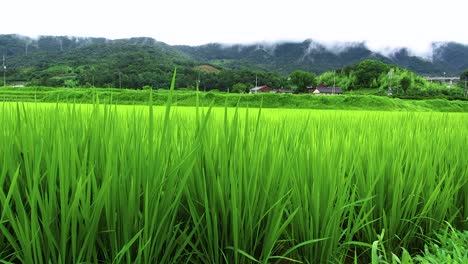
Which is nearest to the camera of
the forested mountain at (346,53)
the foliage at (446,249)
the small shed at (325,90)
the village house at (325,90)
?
the foliage at (446,249)

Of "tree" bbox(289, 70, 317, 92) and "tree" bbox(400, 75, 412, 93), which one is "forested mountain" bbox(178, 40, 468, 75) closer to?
"tree" bbox(289, 70, 317, 92)

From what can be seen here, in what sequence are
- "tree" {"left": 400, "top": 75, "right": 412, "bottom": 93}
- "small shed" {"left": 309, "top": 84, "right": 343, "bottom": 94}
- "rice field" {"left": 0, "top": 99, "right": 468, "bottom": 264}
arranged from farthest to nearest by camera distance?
"small shed" {"left": 309, "top": 84, "right": 343, "bottom": 94}
"tree" {"left": 400, "top": 75, "right": 412, "bottom": 93}
"rice field" {"left": 0, "top": 99, "right": 468, "bottom": 264}

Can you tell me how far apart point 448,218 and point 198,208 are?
114 cm

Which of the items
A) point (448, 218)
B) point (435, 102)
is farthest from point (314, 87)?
point (448, 218)

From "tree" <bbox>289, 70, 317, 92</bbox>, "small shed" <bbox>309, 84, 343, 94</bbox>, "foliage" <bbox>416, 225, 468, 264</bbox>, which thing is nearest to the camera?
"foliage" <bbox>416, 225, 468, 264</bbox>

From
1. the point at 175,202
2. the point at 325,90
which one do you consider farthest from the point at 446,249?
the point at 325,90

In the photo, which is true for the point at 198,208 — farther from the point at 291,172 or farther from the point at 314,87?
the point at 314,87

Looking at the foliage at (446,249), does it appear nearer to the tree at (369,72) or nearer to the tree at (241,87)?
the tree at (241,87)

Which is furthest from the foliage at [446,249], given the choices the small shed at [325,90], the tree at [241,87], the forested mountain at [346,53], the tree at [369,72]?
the forested mountain at [346,53]

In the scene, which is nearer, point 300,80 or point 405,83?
point 405,83

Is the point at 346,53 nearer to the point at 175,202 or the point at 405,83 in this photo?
the point at 405,83

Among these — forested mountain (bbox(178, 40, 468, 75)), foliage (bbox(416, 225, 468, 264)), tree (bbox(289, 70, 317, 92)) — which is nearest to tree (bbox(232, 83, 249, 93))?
foliage (bbox(416, 225, 468, 264))

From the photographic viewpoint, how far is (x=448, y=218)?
1437mm

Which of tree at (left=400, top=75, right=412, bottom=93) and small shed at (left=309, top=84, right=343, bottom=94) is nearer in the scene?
tree at (left=400, top=75, right=412, bottom=93)
